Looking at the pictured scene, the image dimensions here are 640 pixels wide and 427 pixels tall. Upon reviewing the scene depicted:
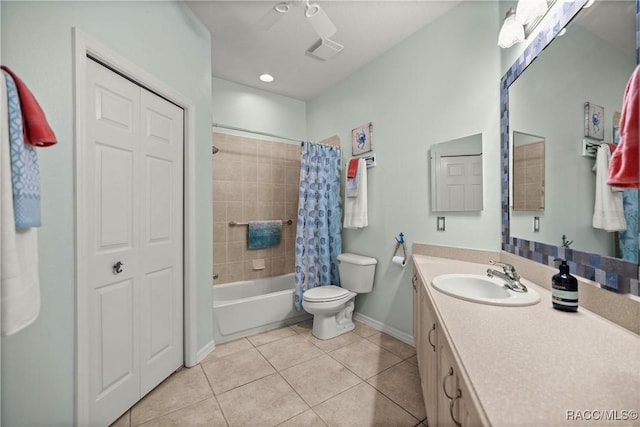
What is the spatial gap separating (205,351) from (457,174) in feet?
7.76

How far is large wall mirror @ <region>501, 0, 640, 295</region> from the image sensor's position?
896mm

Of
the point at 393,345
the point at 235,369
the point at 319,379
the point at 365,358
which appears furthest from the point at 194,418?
the point at 393,345

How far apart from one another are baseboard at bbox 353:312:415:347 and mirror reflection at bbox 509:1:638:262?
4.19 feet

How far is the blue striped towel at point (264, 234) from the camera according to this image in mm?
3107

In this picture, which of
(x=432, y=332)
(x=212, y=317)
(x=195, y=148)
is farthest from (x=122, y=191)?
(x=432, y=332)

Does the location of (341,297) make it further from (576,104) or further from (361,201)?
(576,104)

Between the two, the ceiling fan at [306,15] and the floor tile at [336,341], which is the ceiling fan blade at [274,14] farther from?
the floor tile at [336,341]

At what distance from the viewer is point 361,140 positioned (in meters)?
2.74

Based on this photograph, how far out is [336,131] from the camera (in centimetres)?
308

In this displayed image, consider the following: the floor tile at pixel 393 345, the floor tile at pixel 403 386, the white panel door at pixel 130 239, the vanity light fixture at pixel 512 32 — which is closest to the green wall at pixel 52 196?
the white panel door at pixel 130 239

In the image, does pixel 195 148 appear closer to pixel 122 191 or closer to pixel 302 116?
pixel 122 191

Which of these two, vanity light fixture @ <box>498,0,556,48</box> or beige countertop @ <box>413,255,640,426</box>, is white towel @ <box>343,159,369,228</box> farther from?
beige countertop @ <box>413,255,640,426</box>

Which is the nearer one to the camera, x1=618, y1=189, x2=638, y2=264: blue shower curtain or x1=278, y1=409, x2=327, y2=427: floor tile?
x1=618, y1=189, x2=638, y2=264: blue shower curtain

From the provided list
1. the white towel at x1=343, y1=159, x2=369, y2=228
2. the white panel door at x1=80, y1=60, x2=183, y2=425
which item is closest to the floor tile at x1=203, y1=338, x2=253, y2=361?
the white panel door at x1=80, y1=60, x2=183, y2=425
